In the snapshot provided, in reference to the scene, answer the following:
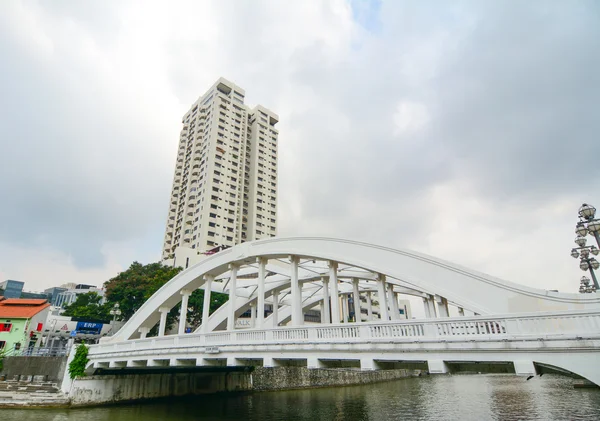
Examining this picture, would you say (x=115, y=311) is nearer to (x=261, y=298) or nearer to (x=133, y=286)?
(x=133, y=286)

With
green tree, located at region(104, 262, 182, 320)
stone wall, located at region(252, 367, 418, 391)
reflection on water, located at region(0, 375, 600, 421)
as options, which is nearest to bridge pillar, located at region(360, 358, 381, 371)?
reflection on water, located at region(0, 375, 600, 421)

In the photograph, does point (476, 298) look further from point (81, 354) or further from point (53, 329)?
point (53, 329)

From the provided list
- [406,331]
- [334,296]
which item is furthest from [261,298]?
[406,331]

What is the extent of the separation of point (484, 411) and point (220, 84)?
256 ft

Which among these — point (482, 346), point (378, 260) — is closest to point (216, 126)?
point (378, 260)

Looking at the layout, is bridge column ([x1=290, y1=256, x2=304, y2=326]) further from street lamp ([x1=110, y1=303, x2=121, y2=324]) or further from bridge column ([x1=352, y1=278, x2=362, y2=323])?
street lamp ([x1=110, y1=303, x2=121, y2=324])

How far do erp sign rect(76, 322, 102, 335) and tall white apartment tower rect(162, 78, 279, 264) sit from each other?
2424cm

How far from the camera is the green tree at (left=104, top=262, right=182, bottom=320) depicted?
36.5m

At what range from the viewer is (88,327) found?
3534 cm

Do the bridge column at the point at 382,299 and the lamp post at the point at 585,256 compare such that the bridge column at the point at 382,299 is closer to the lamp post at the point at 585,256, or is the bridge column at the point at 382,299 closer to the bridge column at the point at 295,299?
the bridge column at the point at 295,299

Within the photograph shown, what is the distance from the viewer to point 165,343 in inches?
687

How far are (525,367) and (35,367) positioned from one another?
29474 millimetres

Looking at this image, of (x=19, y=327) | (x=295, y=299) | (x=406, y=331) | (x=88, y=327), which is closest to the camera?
(x=406, y=331)

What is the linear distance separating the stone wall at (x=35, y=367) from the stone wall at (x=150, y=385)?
2534 millimetres
